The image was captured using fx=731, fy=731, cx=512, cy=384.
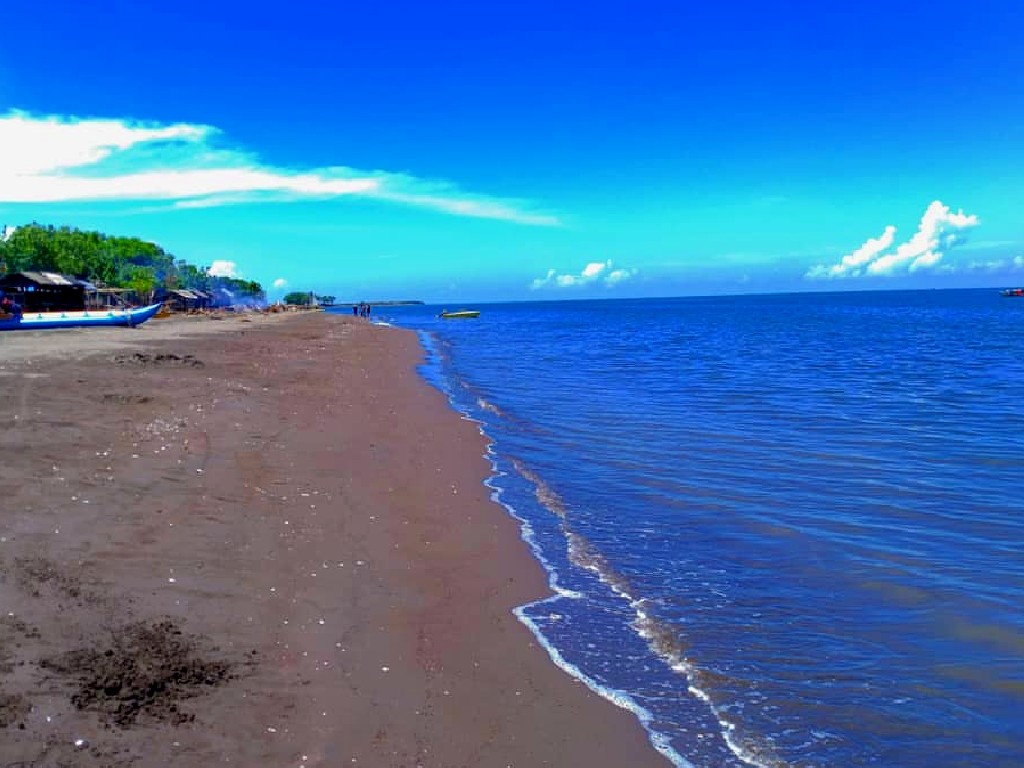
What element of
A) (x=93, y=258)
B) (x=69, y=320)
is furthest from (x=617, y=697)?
(x=93, y=258)

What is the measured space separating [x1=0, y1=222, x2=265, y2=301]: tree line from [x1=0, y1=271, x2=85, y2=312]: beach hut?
11150 millimetres

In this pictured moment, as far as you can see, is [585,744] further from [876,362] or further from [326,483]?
[876,362]

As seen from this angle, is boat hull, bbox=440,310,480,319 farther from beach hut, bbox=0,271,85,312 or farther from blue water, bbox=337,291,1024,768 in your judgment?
blue water, bbox=337,291,1024,768

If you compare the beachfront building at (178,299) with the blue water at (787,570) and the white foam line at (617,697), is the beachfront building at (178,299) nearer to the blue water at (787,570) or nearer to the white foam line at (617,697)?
the blue water at (787,570)

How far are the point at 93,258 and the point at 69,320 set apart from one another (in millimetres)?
47044

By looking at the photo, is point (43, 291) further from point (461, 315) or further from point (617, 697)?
point (461, 315)

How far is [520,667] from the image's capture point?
5762 mm

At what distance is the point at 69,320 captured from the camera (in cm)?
4219

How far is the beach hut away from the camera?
54406 mm

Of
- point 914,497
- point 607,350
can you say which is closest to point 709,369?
point 607,350

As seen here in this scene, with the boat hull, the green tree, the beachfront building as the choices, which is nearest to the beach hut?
the green tree

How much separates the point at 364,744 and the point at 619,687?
6.70 feet

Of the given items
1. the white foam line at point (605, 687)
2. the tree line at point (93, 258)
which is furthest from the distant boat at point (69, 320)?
the white foam line at point (605, 687)

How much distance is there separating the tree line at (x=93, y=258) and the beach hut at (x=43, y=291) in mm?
11150
